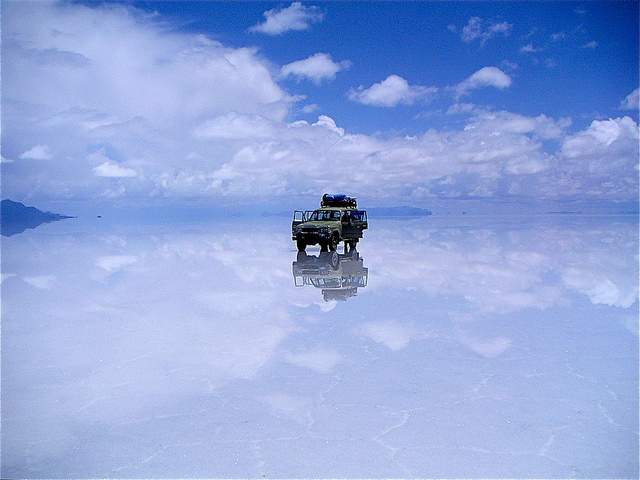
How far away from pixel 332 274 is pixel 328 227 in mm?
5015

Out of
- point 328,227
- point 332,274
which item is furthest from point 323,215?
point 332,274

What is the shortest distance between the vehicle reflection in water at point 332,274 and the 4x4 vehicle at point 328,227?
78 cm

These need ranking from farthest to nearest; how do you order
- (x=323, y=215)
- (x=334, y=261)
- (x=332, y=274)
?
(x=323, y=215)
(x=334, y=261)
(x=332, y=274)

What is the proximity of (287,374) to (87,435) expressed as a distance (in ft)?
10.8

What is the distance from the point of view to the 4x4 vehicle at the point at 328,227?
942 inches

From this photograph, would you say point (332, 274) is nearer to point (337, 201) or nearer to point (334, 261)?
point (334, 261)

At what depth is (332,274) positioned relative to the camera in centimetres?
1933

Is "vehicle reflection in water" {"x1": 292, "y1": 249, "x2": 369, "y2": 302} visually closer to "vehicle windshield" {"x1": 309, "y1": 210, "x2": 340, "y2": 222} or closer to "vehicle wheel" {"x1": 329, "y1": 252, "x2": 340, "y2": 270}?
"vehicle wheel" {"x1": 329, "y1": 252, "x2": 340, "y2": 270}

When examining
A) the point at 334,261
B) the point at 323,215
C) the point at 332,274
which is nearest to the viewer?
the point at 332,274

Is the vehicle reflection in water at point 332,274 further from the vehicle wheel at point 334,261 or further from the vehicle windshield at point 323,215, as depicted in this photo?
the vehicle windshield at point 323,215

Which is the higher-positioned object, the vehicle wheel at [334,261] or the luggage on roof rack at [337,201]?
the luggage on roof rack at [337,201]

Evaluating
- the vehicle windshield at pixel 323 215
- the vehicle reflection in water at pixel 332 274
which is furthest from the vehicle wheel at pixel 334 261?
the vehicle windshield at pixel 323 215

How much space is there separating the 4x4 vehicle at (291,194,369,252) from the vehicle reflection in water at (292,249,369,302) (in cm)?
78

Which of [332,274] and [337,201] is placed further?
[337,201]
